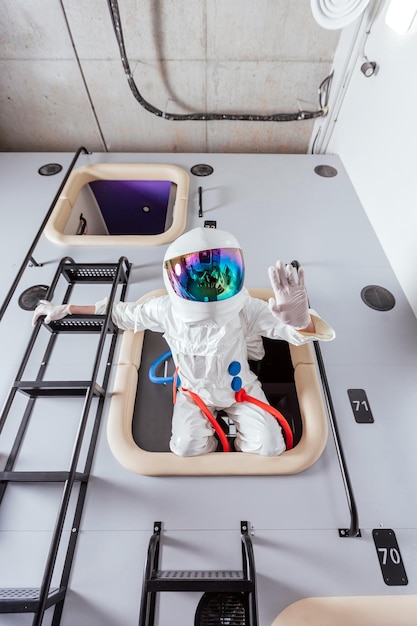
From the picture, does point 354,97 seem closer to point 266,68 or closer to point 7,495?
point 266,68

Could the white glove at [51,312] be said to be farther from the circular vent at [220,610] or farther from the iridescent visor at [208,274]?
the circular vent at [220,610]

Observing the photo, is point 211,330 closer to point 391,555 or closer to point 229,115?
point 391,555

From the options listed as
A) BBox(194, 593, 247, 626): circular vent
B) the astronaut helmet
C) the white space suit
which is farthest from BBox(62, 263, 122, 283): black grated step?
BBox(194, 593, 247, 626): circular vent

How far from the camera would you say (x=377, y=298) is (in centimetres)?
198

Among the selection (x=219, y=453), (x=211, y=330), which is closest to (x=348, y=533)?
(x=219, y=453)

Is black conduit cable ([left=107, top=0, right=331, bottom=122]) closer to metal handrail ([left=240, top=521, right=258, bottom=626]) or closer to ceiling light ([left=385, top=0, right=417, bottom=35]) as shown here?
ceiling light ([left=385, top=0, right=417, bottom=35])

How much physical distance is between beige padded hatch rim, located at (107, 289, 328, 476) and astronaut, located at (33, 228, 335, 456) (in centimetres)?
5

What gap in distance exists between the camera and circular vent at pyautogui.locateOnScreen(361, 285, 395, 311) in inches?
76.5

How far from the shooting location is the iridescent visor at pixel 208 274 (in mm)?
1230

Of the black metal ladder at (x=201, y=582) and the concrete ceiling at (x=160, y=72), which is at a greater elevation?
the concrete ceiling at (x=160, y=72)

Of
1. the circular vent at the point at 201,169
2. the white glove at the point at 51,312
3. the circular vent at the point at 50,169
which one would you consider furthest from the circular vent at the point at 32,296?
the circular vent at the point at 201,169

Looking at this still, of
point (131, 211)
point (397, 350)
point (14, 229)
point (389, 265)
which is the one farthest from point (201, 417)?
point (131, 211)

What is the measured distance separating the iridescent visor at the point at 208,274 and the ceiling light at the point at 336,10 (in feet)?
4.87

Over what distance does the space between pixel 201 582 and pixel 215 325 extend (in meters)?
0.84
